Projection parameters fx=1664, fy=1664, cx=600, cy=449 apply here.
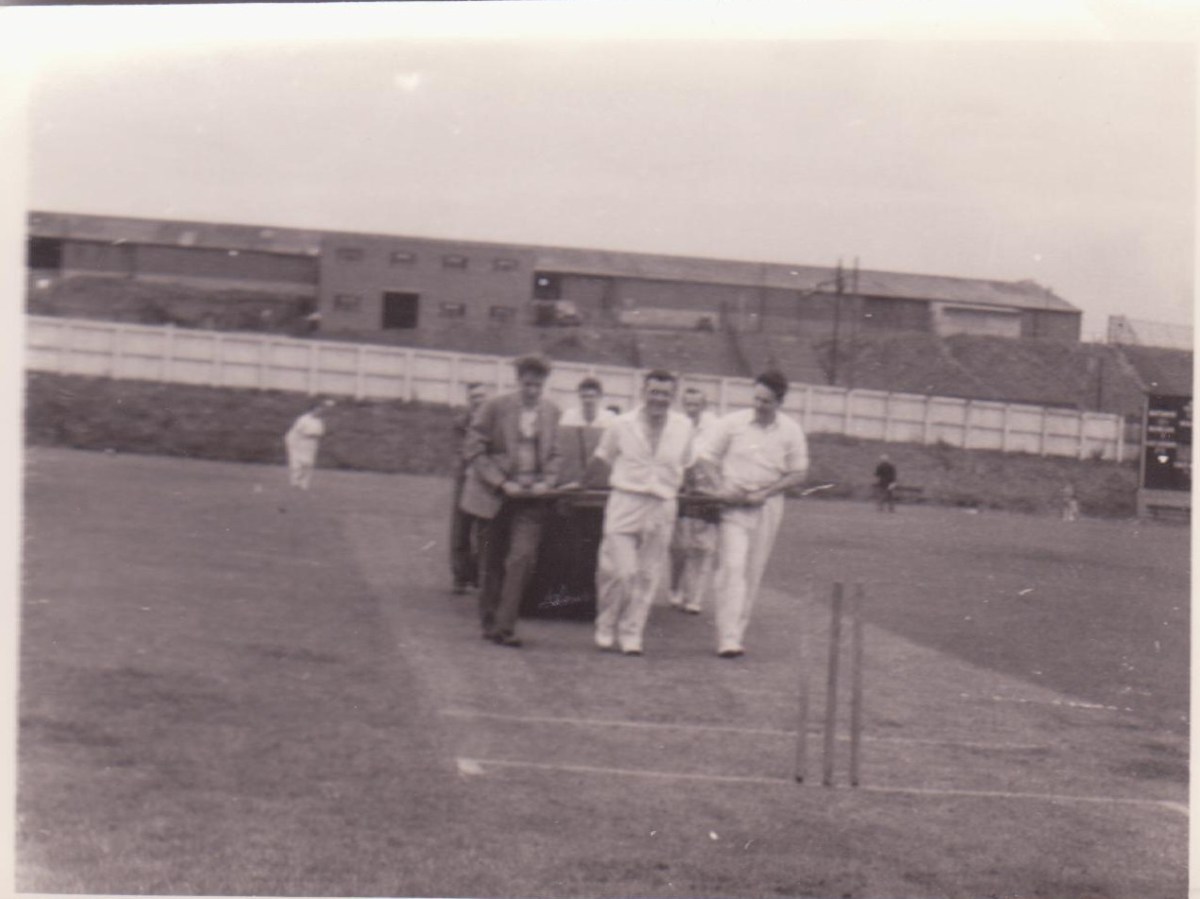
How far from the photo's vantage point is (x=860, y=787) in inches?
226

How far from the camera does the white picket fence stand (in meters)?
6.23

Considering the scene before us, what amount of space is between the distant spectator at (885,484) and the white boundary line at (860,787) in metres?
1.47

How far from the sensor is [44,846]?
5.41m

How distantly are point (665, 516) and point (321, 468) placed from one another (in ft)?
6.44

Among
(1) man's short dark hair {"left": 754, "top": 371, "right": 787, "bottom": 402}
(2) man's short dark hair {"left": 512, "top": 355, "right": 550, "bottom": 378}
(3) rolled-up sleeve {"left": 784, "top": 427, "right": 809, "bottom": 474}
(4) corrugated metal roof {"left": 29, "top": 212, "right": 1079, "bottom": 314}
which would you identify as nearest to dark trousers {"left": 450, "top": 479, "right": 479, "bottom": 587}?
(2) man's short dark hair {"left": 512, "top": 355, "right": 550, "bottom": 378}

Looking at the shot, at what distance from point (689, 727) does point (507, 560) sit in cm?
178

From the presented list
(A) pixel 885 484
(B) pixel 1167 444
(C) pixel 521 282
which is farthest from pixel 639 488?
(B) pixel 1167 444

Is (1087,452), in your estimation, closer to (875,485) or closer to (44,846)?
(875,485)

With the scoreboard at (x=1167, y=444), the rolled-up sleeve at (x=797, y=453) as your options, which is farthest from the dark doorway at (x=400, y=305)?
the scoreboard at (x=1167, y=444)

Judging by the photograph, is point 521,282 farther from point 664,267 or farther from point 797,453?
point 797,453

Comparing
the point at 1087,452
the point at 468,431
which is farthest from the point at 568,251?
the point at 1087,452

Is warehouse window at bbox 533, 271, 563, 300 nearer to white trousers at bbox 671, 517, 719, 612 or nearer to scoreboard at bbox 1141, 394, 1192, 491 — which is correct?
white trousers at bbox 671, 517, 719, 612

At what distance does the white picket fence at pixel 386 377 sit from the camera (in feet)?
20.5

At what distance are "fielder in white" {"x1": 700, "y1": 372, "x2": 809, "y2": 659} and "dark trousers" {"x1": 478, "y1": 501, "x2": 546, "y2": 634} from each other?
875 mm
